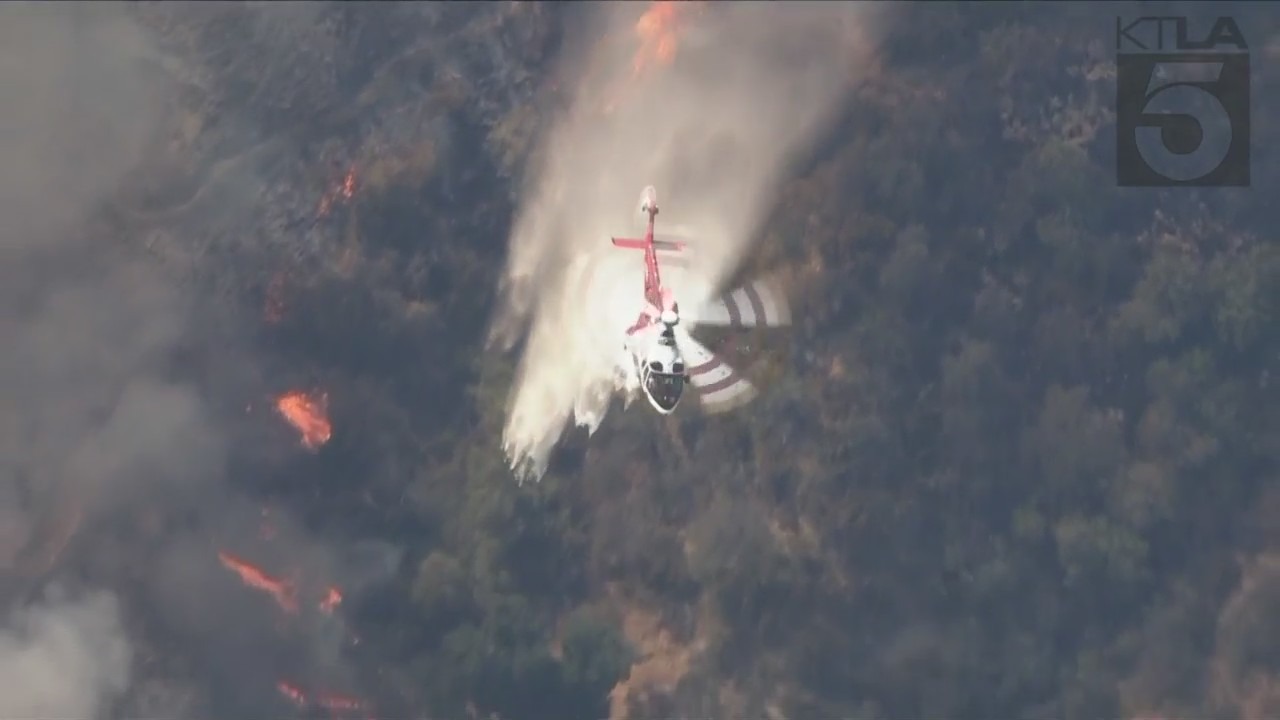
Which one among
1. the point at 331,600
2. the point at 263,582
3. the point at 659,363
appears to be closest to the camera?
the point at 659,363

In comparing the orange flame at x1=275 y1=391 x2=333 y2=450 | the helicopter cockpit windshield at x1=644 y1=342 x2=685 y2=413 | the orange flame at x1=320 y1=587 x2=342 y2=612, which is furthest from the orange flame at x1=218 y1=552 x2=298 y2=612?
the helicopter cockpit windshield at x1=644 y1=342 x2=685 y2=413

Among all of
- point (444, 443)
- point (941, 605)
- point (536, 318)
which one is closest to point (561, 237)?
point (536, 318)

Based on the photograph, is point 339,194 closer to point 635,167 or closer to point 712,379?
point 635,167

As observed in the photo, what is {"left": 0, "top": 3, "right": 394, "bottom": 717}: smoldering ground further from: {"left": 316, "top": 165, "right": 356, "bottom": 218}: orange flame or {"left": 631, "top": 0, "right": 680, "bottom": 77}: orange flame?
{"left": 631, "top": 0, "right": 680, "bottom": 77}: orange flame

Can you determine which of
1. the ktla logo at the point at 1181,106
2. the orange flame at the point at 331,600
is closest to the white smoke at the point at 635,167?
the orange flame at the point at 331,600

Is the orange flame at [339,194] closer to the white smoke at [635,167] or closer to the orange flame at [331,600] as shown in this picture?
the white smoke at [635,167]

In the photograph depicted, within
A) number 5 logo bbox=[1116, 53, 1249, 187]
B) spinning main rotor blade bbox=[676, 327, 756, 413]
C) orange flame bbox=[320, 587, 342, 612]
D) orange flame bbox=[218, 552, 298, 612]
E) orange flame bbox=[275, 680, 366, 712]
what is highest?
number 5 logo bbox=[1116, 53, 1249, 187]

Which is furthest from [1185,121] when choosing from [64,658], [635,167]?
[64,658]
